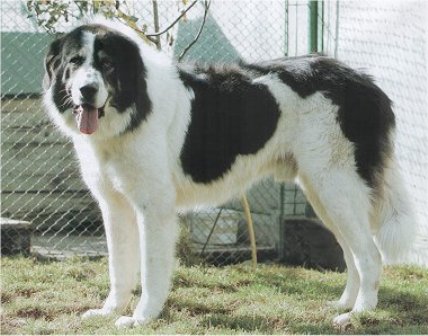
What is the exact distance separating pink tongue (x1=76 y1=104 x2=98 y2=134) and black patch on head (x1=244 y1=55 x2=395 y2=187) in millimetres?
1156

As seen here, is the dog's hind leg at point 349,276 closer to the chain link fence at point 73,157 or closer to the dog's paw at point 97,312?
the dog's paw at point 97,312

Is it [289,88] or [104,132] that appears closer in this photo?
[104,132]

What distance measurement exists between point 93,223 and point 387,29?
3422 millimetres

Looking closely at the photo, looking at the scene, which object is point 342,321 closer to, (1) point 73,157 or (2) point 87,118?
(2) point 87,118

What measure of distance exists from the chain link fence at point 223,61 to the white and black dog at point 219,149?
151 centimetres

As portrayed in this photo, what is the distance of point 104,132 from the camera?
3949 millimetres

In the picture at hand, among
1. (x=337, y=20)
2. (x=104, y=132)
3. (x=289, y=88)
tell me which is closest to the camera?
(x=104, y=132)

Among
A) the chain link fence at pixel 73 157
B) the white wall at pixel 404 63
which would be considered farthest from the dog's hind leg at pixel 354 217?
the chain link fence at pixel 73 157

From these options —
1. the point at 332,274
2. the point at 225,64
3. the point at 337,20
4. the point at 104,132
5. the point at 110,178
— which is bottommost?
the point at 332,274

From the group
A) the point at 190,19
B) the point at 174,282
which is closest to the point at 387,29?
the point at 190,19

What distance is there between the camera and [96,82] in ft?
12.2

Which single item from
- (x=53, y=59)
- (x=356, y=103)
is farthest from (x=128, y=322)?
(x=356, y=103)

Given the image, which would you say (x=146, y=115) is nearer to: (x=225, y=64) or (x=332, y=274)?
(x=225, y=64)

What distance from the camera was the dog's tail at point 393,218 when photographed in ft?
14.2
